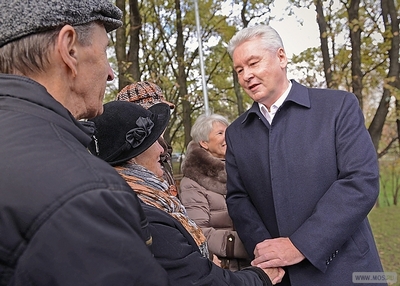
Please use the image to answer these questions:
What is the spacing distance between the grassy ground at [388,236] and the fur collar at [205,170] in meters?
3.37

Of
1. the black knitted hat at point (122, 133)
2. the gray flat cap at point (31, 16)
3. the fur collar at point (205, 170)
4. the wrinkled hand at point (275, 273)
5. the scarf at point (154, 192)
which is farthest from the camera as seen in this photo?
the fur collar at point (205, 170)

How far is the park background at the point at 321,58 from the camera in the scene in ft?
16.6

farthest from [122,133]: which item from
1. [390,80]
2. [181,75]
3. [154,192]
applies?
[181,75]

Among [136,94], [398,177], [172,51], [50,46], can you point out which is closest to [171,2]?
[172,51]

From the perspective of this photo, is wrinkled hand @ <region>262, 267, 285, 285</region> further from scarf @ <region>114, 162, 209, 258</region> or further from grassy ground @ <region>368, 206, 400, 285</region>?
grassy ground @ <region>368, 206, 400, 285</region>

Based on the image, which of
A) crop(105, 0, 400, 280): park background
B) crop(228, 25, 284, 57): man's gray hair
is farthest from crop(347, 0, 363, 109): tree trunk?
crop(228, 25, 284, 57): man's gray hair

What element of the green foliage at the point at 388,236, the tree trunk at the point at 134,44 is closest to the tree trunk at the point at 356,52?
the green foliage at the point at 388,236

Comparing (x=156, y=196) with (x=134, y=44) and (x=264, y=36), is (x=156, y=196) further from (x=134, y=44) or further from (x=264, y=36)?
(x=134, y=44)

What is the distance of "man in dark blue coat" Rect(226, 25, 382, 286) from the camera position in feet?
5.68

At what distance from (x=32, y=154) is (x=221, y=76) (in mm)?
15007

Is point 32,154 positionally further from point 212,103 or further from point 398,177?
point 212,103

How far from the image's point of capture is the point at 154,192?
136cm

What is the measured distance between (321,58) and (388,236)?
138 inches

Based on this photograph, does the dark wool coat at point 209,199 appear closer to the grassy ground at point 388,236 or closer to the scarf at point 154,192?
the scarf at point 154,192
